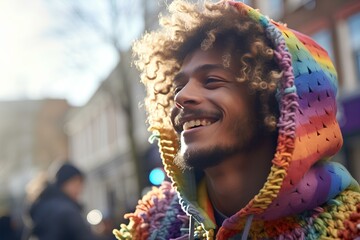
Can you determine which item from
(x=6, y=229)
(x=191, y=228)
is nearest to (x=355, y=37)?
(x=6, y=229)

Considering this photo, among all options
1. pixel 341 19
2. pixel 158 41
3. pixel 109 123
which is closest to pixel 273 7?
pixel 341 19

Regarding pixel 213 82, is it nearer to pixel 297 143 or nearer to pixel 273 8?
pixel 297 143

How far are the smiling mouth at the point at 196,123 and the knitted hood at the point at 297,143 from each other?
19cm

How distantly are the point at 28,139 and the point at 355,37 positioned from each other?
23.1 m

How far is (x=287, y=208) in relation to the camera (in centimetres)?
147

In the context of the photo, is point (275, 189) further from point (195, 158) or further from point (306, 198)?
point (195, 158)

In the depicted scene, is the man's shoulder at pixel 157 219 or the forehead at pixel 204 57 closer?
the forehead at pixel 204 57

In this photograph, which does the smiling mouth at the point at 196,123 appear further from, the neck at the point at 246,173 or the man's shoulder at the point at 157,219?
the man's shoulder at the point at 157,219

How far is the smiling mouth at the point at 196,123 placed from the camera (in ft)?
5.04

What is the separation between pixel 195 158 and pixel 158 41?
1.60ft

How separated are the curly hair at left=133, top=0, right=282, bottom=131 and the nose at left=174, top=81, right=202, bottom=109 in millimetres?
113

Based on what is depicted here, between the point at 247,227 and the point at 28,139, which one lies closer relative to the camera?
the point at 247,227

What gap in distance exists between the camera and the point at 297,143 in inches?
57.1

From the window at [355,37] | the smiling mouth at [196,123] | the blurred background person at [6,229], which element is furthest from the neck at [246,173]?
the window at [355,37]
